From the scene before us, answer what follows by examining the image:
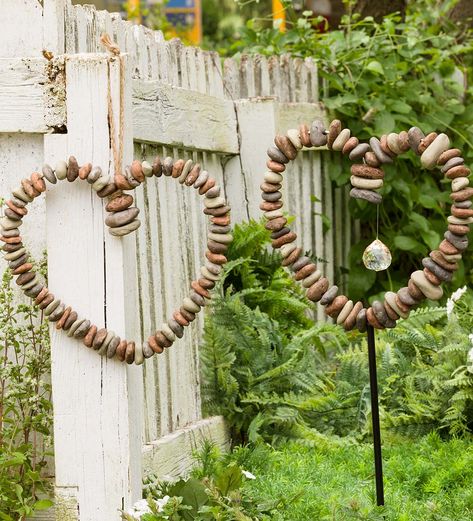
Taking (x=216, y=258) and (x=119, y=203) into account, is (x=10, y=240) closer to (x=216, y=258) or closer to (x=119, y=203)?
(x=119, y=203)

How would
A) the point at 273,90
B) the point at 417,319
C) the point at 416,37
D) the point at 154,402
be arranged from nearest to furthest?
the point at 154,402 → the point at 417,319 → the point at 273,90 → the point at 416,37

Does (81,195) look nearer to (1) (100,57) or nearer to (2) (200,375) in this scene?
(1) (100,57)

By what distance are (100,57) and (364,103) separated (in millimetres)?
2612

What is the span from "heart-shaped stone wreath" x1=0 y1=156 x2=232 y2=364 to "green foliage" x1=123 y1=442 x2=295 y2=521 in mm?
470

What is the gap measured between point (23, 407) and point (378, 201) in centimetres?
144

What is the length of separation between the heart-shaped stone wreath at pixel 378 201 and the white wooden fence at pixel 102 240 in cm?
57

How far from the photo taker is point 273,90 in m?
5.70

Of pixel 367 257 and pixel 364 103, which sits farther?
pixel 364 103

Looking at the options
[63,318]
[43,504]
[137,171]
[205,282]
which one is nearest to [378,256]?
[205,282]

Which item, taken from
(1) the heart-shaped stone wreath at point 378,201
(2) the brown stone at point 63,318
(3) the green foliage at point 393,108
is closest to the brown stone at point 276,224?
(1) the heart-shaped stone wreath at point 378,201

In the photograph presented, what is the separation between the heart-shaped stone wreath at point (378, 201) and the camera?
9.77ft

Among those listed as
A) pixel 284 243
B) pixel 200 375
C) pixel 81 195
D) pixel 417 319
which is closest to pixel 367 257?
pixel 284 243

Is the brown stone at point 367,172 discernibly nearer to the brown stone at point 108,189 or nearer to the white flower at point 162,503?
the brown stone at point 108,189

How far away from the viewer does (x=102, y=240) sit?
3443 mm
